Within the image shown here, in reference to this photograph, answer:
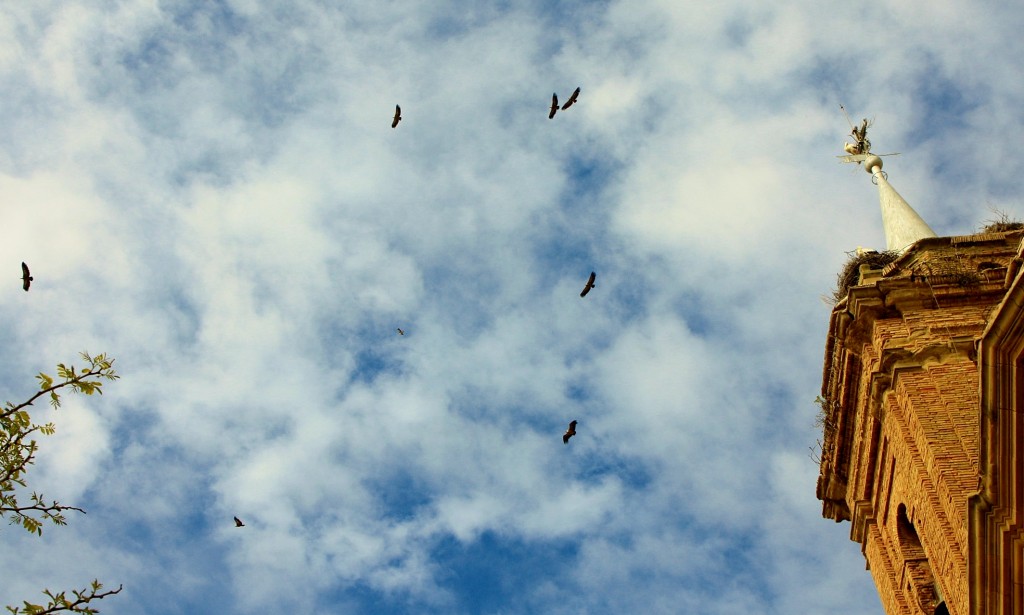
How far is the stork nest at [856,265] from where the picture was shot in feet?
79.6

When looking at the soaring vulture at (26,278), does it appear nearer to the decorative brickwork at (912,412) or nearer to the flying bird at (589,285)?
the flying bird at (589,285)

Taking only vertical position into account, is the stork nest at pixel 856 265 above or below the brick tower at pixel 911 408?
above

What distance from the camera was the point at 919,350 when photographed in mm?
21328

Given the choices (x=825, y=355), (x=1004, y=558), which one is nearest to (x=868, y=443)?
(x=825, y=355)

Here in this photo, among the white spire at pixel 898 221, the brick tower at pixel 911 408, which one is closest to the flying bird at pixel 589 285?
the brick tower at pixel 911 408

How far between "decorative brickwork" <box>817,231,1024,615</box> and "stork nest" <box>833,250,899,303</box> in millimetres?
566

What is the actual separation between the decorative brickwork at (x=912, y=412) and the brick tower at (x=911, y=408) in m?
0.03

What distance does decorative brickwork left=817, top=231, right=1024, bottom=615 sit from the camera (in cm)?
1938

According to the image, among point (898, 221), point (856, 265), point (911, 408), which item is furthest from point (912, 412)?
point (898, 221)

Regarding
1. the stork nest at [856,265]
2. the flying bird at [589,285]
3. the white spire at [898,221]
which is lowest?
the flying bird at [589,285]

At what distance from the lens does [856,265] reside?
2450 cm

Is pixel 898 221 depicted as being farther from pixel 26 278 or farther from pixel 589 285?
pixel 26 278

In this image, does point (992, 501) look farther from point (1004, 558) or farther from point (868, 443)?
point (868, 443)

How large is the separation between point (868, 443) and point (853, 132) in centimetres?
1350
